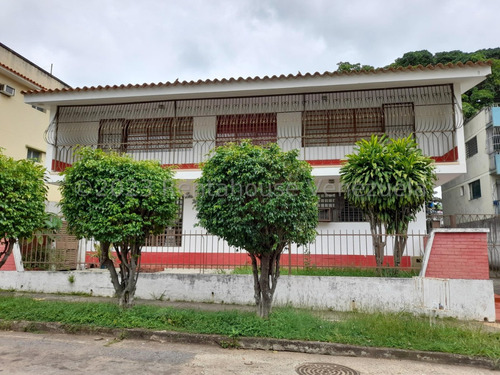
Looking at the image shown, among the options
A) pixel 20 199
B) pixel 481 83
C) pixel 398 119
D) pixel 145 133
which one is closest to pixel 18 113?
pixel 145 133

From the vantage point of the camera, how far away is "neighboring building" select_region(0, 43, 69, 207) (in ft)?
51.8

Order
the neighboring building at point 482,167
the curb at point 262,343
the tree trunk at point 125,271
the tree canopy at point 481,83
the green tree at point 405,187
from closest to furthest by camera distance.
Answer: the curb at point 262,343
the tree trunk at point 125,271
the green tree at point 405,187
the neighboring building at point 482,167
the tree canopy at point 481,83

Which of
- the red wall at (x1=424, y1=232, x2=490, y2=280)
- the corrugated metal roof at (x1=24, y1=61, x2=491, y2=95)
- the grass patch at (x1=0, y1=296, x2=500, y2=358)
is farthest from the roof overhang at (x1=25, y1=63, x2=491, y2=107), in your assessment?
the grass patch at (x1=0, y1=296, x2=500, y2=358)

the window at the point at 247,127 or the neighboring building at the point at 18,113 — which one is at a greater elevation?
the neighboring building at the point at 18,113

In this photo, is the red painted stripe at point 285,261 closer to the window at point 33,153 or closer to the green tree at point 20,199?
the green tree at point 20,199

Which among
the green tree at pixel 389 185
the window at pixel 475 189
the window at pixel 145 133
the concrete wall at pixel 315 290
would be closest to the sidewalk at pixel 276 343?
the concrete wall at pixel 315 290

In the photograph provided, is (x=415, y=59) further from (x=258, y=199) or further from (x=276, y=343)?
(x=276, y=343)

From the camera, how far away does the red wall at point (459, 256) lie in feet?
22.5

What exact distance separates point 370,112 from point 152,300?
803cm

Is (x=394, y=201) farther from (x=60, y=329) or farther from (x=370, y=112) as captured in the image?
(x=60, y=329)

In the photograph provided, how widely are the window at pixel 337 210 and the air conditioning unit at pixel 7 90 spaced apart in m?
14.2

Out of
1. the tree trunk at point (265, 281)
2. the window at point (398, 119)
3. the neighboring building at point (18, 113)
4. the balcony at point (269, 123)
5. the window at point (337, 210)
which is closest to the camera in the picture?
the tree trunk at point (265, 281)

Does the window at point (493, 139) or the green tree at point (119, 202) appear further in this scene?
the window at point (493, 139)

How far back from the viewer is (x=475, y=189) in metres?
17.6
